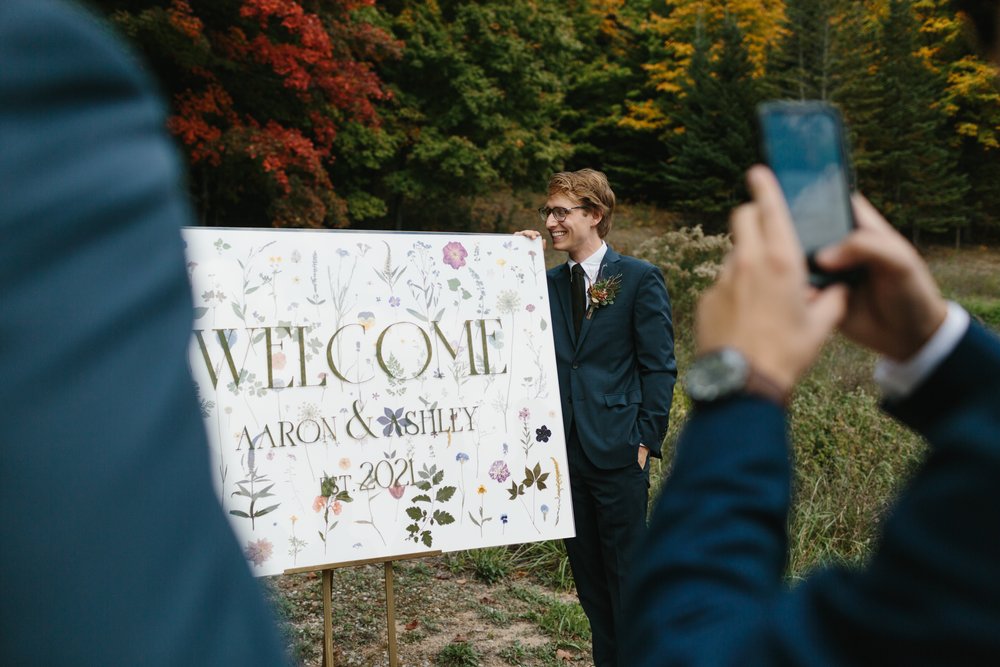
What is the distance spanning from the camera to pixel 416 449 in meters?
3.43

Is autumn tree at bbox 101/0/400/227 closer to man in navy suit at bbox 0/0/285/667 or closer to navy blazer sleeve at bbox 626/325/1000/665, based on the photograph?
navy blazer sleeve at bbox 626/325/1000/665

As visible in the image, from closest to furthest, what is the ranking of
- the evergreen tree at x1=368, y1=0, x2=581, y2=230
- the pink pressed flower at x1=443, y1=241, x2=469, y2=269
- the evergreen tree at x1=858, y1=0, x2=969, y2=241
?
the pink pressed flower at x1=443, y1=241, x2=469, y2=269
the evergreen tree at x1=368, y1=0, x2=581, y2=230
the evergreen tree at x1=858, y1=0, x2=969, y2=241

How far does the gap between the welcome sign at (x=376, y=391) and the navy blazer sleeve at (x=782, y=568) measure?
2.60 m

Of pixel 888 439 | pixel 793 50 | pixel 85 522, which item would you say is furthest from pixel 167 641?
pixel 793 50

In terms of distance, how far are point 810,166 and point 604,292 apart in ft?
9.94

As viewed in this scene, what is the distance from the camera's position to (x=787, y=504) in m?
0.78

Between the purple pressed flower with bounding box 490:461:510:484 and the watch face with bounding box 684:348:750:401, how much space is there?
282 centimetres

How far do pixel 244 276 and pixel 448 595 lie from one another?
2832 millimetres

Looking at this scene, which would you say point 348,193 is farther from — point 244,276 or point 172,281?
point 172,281

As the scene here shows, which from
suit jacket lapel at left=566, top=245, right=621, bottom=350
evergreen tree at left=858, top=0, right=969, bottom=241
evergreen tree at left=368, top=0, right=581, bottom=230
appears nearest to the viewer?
suit jacket lapel at left=566, top=245, right=621, bottom=350

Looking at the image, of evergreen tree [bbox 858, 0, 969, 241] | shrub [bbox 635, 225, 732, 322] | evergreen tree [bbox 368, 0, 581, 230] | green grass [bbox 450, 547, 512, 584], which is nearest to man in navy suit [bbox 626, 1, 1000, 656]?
green grass [bbox 450, 547, 512, 584]

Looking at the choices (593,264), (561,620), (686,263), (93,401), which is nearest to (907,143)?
(686,263)

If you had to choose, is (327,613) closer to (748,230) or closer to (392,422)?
(392,422)

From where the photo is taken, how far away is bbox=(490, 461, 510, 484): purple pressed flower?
353 centimetres
